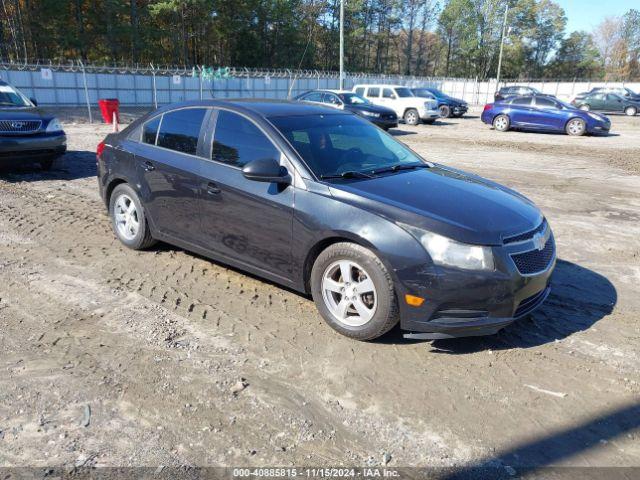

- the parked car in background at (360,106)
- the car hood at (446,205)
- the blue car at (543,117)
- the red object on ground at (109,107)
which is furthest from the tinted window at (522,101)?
the car hood at (446,205)

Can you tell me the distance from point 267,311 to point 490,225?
1.91 m

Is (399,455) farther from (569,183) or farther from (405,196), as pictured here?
(569,183)

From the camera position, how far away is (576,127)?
20.8 meters

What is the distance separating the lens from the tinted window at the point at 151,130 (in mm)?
5422

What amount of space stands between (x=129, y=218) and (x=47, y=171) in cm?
562

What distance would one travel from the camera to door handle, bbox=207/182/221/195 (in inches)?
180

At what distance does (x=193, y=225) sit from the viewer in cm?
489

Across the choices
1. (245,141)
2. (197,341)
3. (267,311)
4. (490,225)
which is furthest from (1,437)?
(490,225)

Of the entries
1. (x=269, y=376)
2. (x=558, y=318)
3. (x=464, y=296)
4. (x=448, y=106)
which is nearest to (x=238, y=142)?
(x=269, y=376)

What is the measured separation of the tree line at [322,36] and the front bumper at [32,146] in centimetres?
3450

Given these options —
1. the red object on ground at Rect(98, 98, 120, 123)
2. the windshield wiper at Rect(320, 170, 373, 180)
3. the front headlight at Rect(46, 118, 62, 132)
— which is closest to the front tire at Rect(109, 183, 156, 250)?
the windshield wiper at Rect(320, 170, 373, 180)

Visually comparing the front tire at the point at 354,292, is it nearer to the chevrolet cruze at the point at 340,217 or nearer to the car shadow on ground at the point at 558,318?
the chevrolet cruze at the point at 340,217

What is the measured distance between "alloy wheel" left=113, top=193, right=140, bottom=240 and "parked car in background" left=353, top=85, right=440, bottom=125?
775 inches

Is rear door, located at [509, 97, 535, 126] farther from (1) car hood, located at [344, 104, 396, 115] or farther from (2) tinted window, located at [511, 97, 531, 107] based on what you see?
(1) car hood, located at [344, 104, 396, 115]
